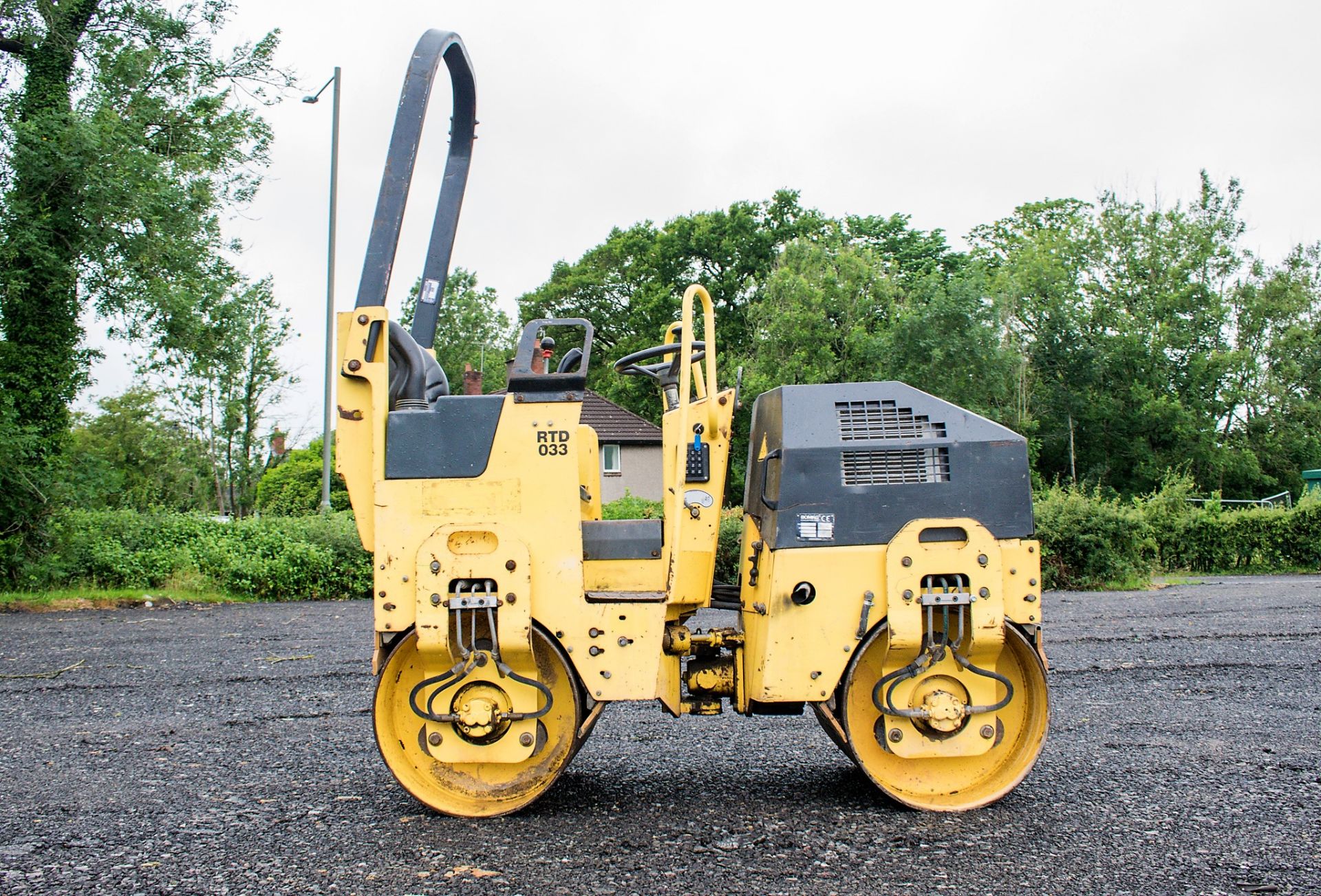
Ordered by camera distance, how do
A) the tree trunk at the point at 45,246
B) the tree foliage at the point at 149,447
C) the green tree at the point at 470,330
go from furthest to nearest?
the green tree at the point at 470,330 < the tree foliage at the point at 149,447 < the tree trunk at the point at 45,246

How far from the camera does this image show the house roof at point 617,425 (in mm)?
32719

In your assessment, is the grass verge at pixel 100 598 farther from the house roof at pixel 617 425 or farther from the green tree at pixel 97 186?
the house roof at pixel 617 425

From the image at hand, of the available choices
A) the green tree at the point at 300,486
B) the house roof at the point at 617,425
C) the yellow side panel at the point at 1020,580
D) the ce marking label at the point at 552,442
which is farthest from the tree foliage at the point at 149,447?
the yellow side panel at the point at 1020,580

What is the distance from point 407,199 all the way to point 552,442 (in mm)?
1233

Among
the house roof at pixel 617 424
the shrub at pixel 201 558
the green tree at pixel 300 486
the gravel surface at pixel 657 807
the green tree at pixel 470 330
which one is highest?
the green tree at pixel 470 330

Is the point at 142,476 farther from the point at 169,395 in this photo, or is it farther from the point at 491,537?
the point at 491,537

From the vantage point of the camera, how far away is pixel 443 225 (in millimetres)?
4930

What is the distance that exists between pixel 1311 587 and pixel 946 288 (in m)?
20.3

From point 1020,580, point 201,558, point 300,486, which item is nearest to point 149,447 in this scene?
point 300,486

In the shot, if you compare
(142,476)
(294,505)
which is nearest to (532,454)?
(294,505)

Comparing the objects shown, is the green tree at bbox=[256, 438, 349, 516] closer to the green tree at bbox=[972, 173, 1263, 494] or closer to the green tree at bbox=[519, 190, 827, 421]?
the green tree at bbox=[519, 190, 827, 421]

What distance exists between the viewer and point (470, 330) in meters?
49.5

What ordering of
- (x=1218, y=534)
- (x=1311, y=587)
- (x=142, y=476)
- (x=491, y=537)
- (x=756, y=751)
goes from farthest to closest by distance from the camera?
(x=142, y=476) < (x=1218, y=534) < (x=1311, y=587) < (x=756, y=751) < (x=491, y=537)

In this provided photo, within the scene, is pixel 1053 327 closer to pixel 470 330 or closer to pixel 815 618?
pixel 470 330
